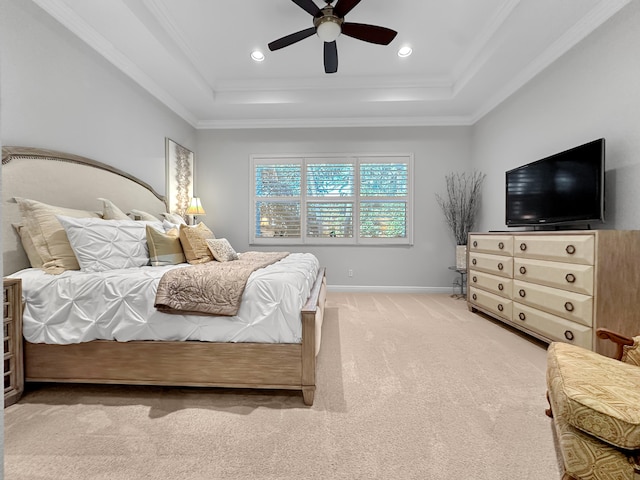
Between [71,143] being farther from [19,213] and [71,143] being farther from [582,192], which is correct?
[582,192]

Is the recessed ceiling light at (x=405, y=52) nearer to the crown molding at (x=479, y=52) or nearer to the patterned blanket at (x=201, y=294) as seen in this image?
the crown molding at (x=479, y=52)

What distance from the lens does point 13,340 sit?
1.84 metres

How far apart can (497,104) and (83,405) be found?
200 inches

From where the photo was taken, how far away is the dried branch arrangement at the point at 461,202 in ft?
15.1

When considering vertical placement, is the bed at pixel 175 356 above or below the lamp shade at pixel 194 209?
below

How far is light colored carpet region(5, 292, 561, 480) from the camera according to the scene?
1.38m

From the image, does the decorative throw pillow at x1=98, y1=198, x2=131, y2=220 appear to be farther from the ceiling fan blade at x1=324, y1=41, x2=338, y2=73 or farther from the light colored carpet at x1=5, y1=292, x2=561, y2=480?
the ceiling fan blade at x1=324, y1=41, x2=338, y2=73

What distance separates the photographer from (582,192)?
2543 millimetres

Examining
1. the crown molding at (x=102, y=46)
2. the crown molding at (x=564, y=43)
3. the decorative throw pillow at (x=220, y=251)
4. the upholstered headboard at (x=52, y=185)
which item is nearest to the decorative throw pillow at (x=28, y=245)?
the upholstered headboard at (x=52, y=185)

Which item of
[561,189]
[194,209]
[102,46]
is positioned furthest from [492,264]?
[102,46]

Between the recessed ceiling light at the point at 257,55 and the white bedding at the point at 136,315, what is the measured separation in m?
2.87

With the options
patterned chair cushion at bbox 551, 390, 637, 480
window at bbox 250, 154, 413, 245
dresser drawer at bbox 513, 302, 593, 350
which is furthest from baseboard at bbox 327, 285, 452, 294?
patterned chair cushion at bbox 551, 390, 637, 480

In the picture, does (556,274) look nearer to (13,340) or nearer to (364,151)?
(364,151)

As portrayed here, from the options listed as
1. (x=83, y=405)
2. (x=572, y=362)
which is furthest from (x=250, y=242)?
(x=572, y=362)
